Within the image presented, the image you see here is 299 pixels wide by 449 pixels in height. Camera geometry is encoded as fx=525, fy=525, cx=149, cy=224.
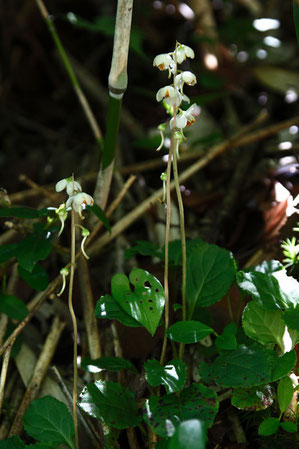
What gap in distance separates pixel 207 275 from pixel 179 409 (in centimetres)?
38

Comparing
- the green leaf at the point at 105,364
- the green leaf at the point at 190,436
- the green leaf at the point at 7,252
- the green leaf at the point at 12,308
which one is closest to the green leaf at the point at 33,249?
the green leaf at the point at 7,252

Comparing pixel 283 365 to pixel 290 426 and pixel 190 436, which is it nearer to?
pixel 290 426

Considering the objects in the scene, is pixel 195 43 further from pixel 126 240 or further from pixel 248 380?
pixel 248 380

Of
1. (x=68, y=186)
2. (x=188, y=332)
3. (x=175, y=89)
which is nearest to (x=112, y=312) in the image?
(x=188, y=332)

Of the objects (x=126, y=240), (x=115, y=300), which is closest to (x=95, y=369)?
(x=115, y=300)

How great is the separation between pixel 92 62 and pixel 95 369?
6.53ft

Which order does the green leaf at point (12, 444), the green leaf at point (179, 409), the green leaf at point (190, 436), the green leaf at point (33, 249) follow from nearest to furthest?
the green leaf at point (190, 436) < the green leaf at point (179, 409) < the green leaf at point (12, 444) < the green leaf at point (33, 249)

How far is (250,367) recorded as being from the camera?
1126 millimetres

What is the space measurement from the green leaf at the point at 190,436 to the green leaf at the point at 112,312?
0.38 metres

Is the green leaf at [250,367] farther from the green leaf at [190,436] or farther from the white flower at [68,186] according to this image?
the white flower at [68,186]

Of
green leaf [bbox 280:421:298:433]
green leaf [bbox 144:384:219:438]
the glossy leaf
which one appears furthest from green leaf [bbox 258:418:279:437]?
the glossy leaf

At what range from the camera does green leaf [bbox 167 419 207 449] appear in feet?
2.89

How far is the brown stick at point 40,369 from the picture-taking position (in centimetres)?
135

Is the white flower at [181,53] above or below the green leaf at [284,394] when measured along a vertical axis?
above
